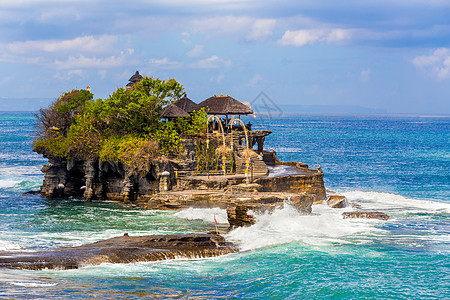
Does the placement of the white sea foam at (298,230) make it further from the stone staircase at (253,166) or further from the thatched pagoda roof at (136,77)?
the thatched pagoda roof at (136,77)

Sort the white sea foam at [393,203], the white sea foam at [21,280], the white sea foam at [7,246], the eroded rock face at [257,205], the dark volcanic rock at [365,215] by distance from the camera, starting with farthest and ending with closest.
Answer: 1. the white sea foam at [393,203]
2. the dark volcanic rock at [365,215]
3. the eroded rock face at [257,205]
4. the white sea foam at [7,246]
5. the white sea foam at [21,280]

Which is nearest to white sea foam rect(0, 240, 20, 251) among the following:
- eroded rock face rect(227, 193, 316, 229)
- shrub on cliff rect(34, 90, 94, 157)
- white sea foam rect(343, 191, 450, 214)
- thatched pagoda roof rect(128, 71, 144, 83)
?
eroded rock face rect(227, 193, 316, 229)

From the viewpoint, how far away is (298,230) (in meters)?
34.6

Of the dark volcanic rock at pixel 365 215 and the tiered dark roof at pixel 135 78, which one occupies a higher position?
the tiered dark roof at pixel 135 78

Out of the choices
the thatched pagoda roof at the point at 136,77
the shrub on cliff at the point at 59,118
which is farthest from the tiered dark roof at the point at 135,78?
the shrub on cliff at the point at 59,118

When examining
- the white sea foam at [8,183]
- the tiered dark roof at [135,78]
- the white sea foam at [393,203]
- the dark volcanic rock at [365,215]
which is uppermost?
the tiered dark roof at [135,78]

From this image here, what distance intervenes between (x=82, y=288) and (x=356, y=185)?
143 ft

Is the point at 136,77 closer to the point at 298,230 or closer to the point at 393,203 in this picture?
the point at 393,203

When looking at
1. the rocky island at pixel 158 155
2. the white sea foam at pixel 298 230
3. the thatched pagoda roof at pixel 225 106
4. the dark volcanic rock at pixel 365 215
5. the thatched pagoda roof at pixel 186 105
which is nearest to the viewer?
the white sea foam at pixel 298 230

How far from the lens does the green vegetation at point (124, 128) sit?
45219mm

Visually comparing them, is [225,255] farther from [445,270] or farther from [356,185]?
[356,185]

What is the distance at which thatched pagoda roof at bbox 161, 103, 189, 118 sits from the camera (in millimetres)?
46812

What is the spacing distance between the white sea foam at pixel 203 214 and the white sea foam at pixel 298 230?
162 inches

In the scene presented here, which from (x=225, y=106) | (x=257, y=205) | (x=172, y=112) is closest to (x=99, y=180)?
(x=172, y=112)
